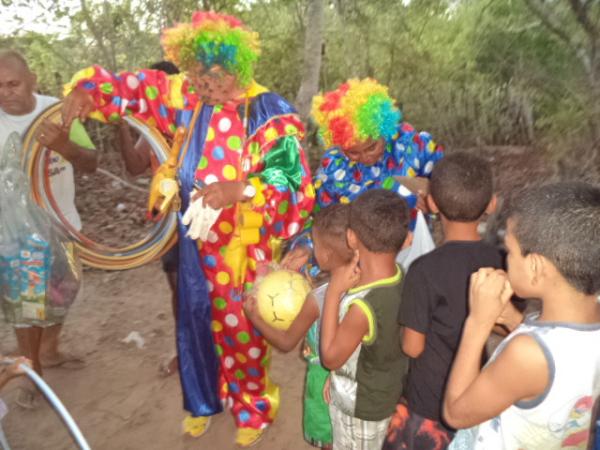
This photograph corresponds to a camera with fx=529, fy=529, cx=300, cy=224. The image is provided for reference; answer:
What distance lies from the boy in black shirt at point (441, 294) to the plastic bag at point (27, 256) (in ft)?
7.04

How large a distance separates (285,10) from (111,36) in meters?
3.31

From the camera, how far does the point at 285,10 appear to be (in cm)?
931

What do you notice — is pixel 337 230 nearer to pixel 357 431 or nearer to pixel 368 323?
pixel 368 323

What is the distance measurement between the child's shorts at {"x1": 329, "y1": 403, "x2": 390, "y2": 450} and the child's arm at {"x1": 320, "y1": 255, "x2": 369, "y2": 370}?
0.93 ft

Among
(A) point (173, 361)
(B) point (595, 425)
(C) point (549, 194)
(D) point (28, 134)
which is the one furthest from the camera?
(A) point (173, 361)

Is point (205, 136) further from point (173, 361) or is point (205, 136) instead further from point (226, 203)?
point (173, 361)

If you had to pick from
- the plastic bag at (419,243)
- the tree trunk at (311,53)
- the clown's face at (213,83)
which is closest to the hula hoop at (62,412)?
the clown's face at (213,83)

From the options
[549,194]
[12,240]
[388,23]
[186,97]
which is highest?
[388,23]

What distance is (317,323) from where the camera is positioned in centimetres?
214

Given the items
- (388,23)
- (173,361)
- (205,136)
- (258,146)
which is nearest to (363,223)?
(258,146)

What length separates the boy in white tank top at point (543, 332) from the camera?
1.25 meters

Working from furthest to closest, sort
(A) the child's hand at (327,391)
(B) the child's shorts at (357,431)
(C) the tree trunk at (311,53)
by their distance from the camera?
1. (C) the tree trunk at (311,53)
2. (A) the child's hand at (327,391)
3. (B) the child's shorts at (357,431)

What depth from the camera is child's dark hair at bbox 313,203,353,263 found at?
2023mm

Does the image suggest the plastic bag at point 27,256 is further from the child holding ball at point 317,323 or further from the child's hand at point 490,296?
the child's hand at point 490,296
